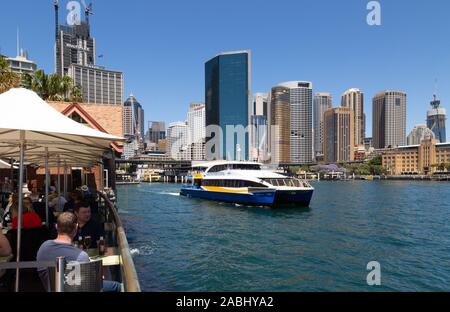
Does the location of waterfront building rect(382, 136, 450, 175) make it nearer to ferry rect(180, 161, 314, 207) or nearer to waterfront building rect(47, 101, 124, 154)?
ferry rect(180, 161, 314, 207)

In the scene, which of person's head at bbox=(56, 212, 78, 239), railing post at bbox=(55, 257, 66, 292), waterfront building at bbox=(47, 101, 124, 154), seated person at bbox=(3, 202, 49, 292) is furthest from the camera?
waterfront building at bbox=(47, 101, 124, 154)

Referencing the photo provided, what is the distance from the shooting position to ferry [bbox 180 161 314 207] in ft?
113

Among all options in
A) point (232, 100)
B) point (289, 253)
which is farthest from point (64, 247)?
point (232, 100)

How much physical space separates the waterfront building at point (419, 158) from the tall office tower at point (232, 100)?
8092 centimetres

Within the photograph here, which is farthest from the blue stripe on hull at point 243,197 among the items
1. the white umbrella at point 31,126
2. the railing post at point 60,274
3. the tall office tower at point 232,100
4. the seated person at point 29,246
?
the tall office tower at point 232,100

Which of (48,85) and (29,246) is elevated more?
(48,85)

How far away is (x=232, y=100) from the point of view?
183 m

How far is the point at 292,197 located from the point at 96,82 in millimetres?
175850

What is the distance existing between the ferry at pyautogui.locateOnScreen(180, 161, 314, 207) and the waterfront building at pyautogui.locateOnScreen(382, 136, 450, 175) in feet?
536

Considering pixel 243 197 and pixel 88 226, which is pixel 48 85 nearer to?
pixel 243 197

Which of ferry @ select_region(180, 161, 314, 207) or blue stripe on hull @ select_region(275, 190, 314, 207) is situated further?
ferry @ select_region(180, 161, 314, 207)

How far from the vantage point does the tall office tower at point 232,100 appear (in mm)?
180500

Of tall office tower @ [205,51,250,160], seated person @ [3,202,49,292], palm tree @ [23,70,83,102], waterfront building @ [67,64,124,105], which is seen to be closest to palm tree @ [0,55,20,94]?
palm tree @ [23,70,83,102]

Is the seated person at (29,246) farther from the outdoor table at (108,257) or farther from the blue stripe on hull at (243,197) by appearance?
the blue stripe on hull at (243,197)
